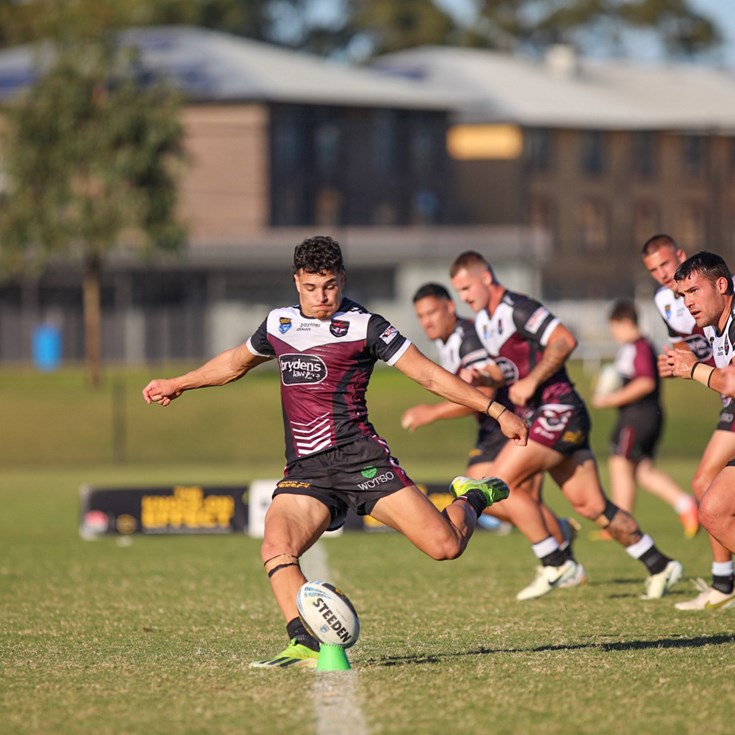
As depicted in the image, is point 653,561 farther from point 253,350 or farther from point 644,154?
point 644,154

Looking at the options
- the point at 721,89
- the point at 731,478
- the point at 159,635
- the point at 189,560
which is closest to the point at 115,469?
the point at 189,560

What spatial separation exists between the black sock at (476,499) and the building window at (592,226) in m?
28.8

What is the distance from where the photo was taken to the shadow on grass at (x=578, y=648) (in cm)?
722

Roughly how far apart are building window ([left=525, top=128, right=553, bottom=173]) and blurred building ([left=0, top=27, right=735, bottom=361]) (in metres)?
0.07

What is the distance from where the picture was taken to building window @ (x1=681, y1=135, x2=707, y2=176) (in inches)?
1540

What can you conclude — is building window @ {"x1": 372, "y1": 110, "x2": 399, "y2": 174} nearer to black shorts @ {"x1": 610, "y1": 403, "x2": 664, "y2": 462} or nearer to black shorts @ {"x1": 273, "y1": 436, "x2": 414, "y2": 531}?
black shorts @ {"x1": 610, "y1": 403, "x2": 664, "y2": 462}

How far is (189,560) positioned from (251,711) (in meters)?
6.84

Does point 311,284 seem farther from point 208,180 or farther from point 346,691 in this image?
point 208,180

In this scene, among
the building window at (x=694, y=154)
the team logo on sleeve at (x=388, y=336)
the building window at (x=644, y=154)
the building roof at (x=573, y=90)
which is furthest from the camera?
the building roof at (x=573, y=90)

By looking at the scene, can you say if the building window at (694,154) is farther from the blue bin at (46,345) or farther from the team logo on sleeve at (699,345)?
the team logo on sleeve at (699,345)

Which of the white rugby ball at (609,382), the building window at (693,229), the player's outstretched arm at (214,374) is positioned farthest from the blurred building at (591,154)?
the player's outstretched arm at (214,374)

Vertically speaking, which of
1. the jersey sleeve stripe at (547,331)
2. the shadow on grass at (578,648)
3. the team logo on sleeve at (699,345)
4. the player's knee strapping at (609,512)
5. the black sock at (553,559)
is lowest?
the black sock at (553,559)

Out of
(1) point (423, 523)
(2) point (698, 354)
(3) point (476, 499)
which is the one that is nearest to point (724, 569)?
(2) point (698, 354)

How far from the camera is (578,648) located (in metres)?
7.57
